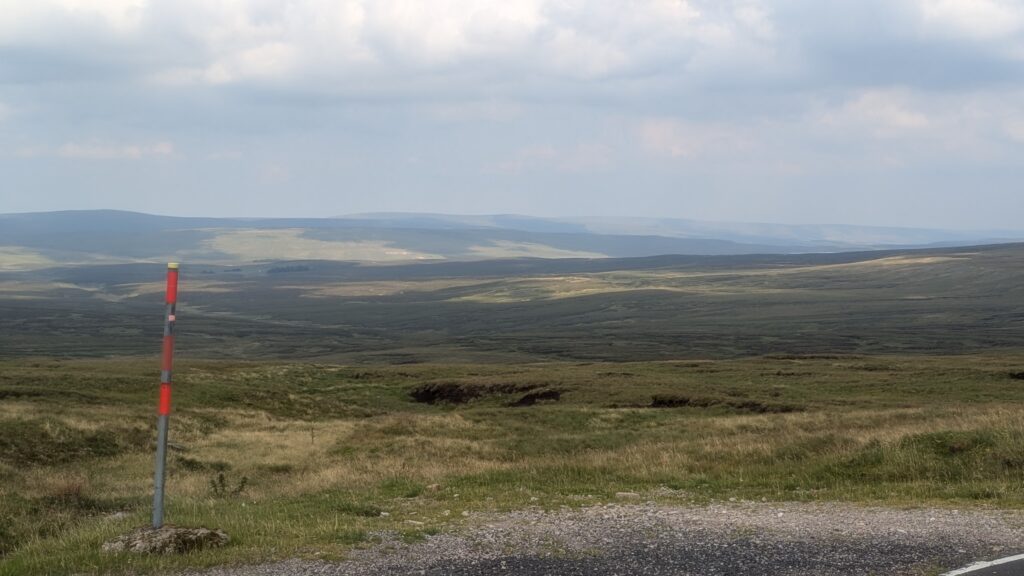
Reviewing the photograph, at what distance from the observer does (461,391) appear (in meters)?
54.2

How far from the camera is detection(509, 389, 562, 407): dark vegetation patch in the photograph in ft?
165

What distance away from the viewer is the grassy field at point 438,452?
44.8 feet

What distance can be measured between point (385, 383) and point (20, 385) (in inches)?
924

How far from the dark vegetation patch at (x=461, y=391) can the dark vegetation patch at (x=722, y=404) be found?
928cm

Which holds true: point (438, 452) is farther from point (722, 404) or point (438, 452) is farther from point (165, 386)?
point (722, 404)

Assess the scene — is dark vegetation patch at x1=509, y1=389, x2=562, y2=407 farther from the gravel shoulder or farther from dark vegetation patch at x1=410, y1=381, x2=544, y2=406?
the gravel shoulder

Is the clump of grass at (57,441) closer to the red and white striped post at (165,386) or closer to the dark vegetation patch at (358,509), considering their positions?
the dark vegetation patch at (358,509)

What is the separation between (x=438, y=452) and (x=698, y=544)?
17572 millimetres

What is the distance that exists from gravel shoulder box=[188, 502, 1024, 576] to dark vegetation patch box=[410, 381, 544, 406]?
39.6 m

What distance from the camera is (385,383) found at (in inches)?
2366

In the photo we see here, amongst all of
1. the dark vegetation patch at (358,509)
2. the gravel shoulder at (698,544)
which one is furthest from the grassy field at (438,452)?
the gravel shoulder at (698,544)

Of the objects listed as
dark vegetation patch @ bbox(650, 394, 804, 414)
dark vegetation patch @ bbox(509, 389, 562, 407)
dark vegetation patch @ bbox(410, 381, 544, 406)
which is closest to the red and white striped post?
dark vegetation patch @ bbox(650, 394, 804, 414)

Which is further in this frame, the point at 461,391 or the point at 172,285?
the point at 461,391

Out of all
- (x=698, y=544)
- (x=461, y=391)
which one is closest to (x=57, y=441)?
(x=698, y=544)
